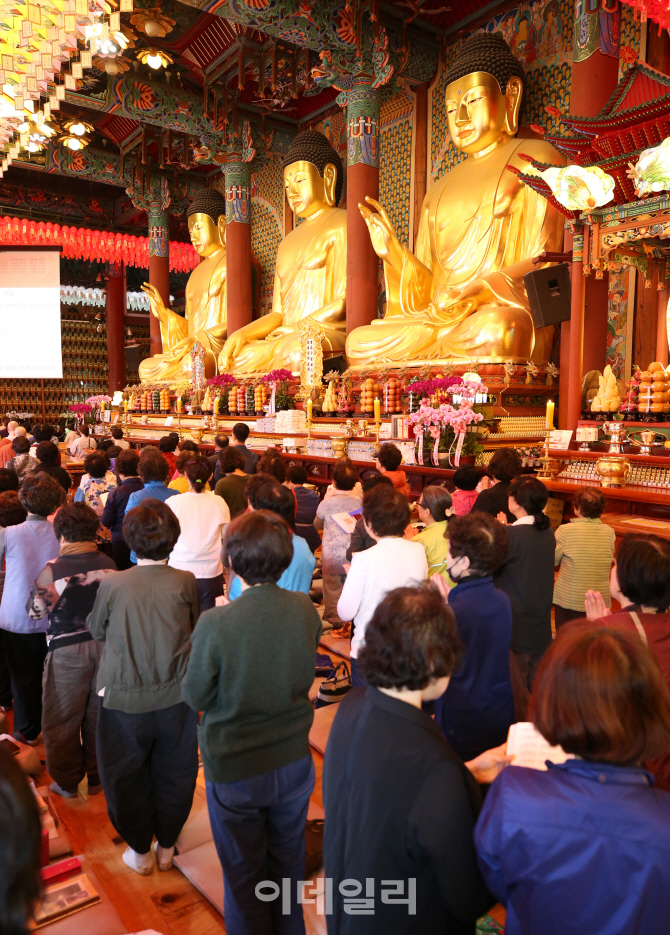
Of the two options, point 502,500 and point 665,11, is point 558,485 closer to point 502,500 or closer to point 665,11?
point 502,500

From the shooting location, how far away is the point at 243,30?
9758 millimetres

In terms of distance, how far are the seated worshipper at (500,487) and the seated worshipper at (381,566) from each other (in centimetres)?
96

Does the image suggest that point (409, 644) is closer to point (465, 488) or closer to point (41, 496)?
point (41, 496)

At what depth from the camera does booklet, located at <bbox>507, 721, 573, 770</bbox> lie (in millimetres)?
1172

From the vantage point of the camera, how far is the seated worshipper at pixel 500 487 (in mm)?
2951

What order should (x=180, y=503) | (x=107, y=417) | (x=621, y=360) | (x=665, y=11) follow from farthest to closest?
(x=107, y=417), (x=621, y=360), (x=665, y=11), (x=180, y=503)

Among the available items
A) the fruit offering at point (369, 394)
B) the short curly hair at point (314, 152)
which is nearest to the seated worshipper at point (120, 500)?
the fruit offering at point (369, 394)

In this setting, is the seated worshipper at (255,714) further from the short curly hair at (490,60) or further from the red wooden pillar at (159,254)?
the red wooden pillar at (159,254)

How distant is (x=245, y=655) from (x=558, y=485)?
3.99 m

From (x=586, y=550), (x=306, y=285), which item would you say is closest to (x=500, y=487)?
(x=586, y=550)

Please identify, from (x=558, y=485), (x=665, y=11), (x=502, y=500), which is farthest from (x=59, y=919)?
(x=665, y=11)

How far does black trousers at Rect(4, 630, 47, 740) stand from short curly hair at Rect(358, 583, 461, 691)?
1.98 metres

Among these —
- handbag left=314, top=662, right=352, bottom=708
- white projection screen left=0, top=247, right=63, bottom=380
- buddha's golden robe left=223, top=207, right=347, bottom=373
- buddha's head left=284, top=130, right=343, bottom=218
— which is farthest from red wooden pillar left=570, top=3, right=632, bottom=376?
white projection screen left=0, top=247, right=63, bottom=380

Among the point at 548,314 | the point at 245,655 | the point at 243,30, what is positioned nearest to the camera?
the point at 245,655
